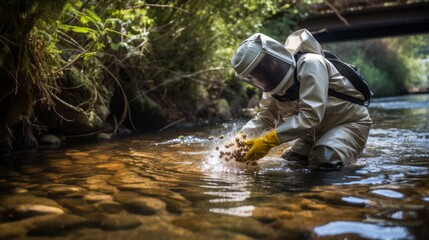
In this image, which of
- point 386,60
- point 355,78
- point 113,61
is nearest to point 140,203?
point 355,78

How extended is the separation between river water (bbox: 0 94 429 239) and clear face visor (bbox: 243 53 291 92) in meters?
0.83

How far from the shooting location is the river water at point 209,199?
6.58 ft

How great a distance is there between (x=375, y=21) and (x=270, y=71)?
15882mm

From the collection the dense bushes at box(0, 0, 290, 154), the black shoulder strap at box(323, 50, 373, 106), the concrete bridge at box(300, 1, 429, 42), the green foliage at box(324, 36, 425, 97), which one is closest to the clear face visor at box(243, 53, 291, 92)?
the black shoulder strap at box(323, 50, 373, 106)

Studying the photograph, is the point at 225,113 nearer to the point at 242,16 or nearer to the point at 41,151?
the point at 242,16

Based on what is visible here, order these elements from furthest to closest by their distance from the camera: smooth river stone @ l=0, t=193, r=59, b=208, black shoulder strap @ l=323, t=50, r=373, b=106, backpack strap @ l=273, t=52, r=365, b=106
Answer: black shoulder strap @ l=323, t=50, r=373, b=106, backpack strap @ l=273, t=52, r=365, b=106, smooth river stone @ l=0, t=193, r=59, b=208

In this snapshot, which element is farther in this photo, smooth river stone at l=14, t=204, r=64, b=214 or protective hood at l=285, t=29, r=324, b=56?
protective hood at l=285, t=29, r=324, b=56

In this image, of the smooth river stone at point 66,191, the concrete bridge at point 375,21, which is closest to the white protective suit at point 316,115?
the smooth river stone at point 66,191

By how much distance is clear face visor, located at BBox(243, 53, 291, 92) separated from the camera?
3521 mm

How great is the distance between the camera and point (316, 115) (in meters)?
3.49

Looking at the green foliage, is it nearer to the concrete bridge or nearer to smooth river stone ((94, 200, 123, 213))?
the concrete bridge

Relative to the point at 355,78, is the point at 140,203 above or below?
below

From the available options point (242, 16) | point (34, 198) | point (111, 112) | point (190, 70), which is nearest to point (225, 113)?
point (190, 70)

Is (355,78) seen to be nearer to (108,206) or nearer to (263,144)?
(263,144)
